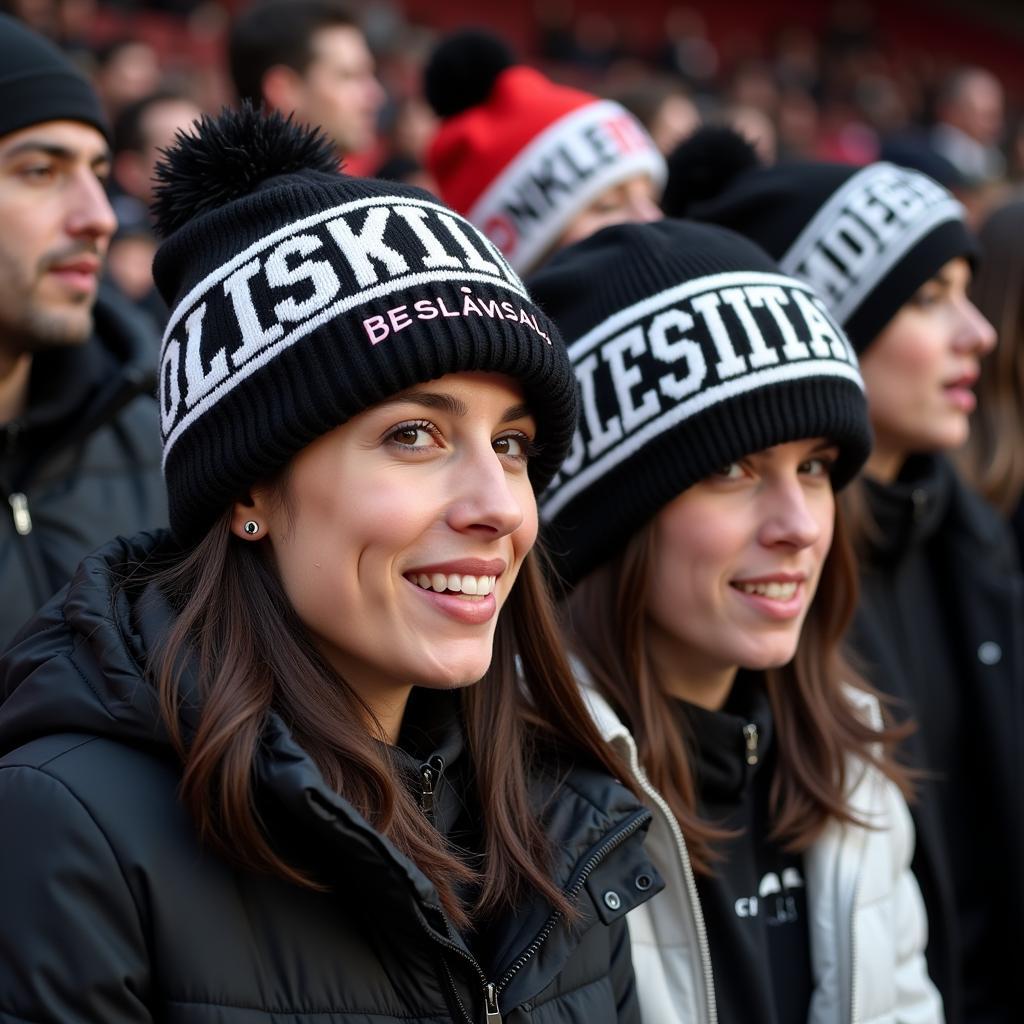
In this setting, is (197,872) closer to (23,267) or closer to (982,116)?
(23,267)

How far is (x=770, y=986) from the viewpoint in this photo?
2762 mm

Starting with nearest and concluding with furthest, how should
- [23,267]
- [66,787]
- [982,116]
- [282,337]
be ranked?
[66,787] < [282,337] < [23,267] < [982,116]

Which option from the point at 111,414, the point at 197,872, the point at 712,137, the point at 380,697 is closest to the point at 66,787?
the point at 197,872

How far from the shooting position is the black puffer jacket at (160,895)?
1.76 metres

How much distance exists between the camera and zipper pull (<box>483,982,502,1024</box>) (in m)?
2.01

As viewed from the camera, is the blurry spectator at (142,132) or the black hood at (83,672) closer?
the black hood at (83,672)

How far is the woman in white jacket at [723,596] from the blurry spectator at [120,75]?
5.65 m

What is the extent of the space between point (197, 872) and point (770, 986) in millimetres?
1344

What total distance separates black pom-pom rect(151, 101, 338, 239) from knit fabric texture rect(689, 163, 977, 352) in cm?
173

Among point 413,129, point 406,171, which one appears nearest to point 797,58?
point 413,129

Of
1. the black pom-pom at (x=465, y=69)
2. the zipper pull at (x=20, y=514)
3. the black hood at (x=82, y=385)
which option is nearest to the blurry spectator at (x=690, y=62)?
the black pom-pom at (x=465, y=69)

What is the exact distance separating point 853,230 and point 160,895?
2593 millimetres

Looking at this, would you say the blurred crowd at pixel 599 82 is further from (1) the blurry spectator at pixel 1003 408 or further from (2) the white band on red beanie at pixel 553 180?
(1) the blurry spectator at pixel 1003 408

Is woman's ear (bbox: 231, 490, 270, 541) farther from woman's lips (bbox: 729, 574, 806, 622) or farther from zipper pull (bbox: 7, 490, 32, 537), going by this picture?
zipper pull (bbox: 7, 490, 32, 537)
